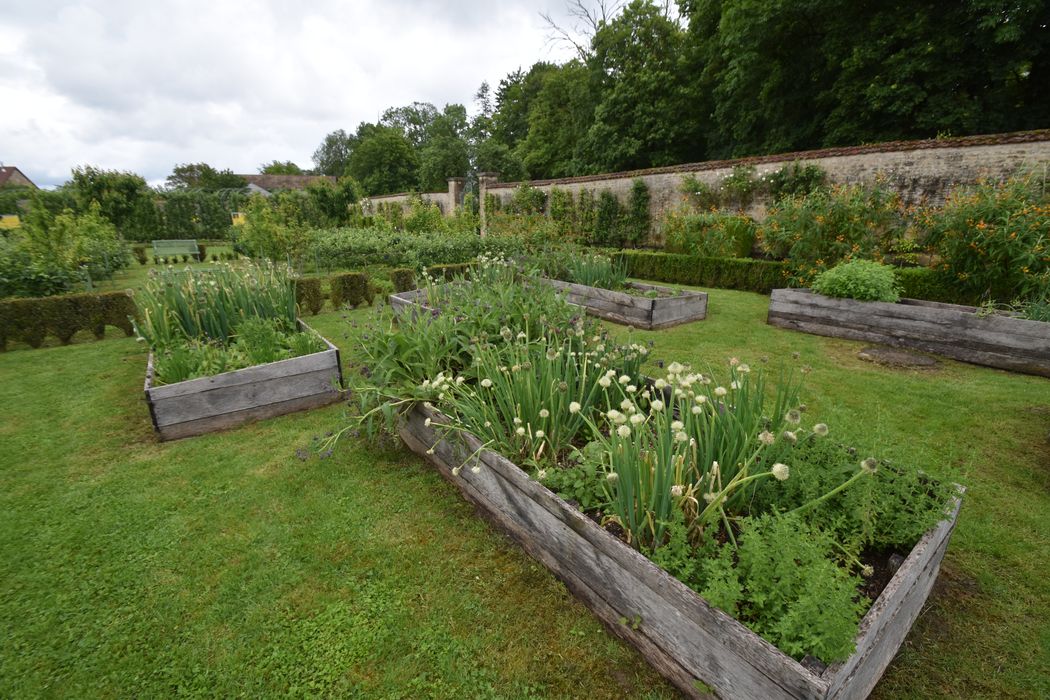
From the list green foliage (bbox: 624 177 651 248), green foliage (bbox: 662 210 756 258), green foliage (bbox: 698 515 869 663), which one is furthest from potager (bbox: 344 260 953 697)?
green foliage (bbox: 624 177 651 248)

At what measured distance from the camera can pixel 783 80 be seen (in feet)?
54.3

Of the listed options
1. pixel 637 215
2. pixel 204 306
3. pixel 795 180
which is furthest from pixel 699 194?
pixel 204 306

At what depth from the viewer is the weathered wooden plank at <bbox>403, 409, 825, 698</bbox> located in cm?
132

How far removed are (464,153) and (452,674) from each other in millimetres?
38754

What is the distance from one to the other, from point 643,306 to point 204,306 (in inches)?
215

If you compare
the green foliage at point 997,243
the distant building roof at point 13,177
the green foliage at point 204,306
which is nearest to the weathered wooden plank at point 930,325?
the green foliage at point 997,243

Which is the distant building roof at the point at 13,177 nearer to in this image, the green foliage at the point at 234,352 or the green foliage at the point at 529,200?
the green foliage at the point at 529,200

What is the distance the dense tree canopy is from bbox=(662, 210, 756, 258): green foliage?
499 centimetres

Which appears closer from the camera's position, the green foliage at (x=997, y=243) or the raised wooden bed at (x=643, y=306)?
the green foliage at (x=997, y=243)

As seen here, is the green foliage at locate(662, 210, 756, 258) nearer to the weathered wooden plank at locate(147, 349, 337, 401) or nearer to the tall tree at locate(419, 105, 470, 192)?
the weathered wooden plank at locate(147, 349, 337, 401)

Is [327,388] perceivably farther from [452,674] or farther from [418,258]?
[418,258]

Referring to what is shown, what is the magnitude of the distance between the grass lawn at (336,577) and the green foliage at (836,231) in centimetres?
412

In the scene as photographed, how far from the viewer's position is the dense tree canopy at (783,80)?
12680 millimetres

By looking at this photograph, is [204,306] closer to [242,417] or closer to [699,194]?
[242,417]
